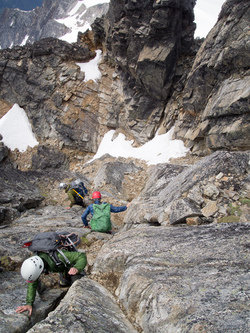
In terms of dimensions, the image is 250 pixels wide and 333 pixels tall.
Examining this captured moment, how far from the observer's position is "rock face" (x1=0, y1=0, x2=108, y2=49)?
70.0 meters

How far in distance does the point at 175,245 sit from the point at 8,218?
901 centimetres

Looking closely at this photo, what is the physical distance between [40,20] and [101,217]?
105821 mm

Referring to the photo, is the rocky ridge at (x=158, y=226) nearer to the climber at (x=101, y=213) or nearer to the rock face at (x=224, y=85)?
the rock face at (x=224, y=85)

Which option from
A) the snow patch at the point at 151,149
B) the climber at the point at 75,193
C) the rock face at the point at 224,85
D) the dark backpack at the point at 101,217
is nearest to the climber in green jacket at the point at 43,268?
the dark backpack at the point at 101,217

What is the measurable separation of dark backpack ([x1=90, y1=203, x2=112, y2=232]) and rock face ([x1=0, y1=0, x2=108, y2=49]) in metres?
76.7

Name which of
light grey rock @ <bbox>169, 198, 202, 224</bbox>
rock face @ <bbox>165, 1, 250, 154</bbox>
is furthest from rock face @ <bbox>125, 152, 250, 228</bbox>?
rock face @ <bbox>165, 1, 250, 154</bbox>

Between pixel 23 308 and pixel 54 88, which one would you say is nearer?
pixel 23 308

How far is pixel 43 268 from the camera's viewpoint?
4215 millimetres

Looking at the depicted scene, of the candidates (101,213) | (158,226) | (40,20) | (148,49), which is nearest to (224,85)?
(148,49)

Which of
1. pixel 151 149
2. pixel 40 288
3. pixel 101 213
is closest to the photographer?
pixel 40 288

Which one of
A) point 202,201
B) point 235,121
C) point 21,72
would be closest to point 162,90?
point 235,121

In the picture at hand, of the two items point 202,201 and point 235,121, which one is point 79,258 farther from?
point 235,121

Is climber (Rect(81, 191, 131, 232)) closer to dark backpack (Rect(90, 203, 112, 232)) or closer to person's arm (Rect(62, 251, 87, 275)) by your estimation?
dark backpack (Rect(90, 203, 112, 232))

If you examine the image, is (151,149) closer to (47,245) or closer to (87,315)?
(47,245)
